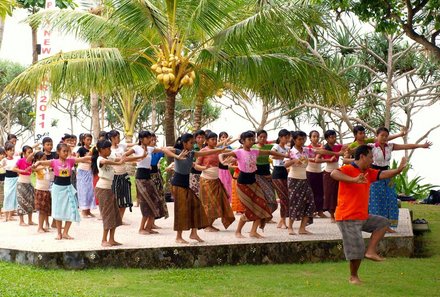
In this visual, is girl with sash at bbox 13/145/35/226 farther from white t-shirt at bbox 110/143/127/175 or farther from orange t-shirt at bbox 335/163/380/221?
orange t-shirt at bbox 335/163/380/221

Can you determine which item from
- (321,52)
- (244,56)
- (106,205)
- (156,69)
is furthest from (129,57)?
(321,52)

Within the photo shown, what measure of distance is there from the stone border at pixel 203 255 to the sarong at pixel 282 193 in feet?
4.71

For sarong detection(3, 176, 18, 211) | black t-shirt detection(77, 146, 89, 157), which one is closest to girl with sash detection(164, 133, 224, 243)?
black t-shirt detection(77, 146, 89, 157)

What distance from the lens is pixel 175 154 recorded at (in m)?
10.5

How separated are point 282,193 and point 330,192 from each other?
1.01 m

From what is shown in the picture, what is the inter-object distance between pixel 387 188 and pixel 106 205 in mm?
3840

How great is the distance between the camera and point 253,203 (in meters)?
11.0

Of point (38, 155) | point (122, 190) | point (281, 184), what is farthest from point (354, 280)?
point (38, 155)

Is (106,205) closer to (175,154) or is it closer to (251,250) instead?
(175,154)

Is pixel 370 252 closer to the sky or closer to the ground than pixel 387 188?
closer to the ground

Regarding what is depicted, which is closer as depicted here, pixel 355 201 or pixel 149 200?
pixel 355 201

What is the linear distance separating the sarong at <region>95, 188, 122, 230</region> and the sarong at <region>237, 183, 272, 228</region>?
170cm

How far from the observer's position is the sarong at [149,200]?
458 inches

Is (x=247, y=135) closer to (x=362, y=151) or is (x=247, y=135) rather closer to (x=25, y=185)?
(x=362, y=151)
